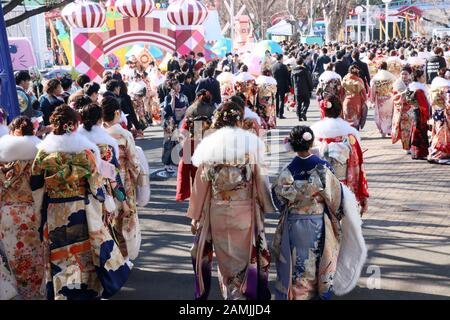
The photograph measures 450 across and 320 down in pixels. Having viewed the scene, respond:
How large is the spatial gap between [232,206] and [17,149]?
1.84m

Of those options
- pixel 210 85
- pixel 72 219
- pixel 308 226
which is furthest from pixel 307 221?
pixel 210 85

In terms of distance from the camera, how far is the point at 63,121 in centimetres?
577

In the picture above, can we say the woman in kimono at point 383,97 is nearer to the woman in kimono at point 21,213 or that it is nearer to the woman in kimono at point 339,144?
the woman in kimono at point 339,144

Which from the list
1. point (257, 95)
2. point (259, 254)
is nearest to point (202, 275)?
point (259, 254)

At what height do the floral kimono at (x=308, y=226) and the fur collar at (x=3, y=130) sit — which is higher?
the fur collar at (x=3, y=130)

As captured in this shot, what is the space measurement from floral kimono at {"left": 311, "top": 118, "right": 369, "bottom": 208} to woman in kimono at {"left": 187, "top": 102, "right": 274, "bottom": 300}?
3.85ft

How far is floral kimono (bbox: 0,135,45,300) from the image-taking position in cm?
604

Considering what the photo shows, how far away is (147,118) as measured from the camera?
18797mm

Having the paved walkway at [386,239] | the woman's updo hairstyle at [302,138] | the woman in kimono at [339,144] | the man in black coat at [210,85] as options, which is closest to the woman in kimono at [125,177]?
the paved walkway at [386,239]

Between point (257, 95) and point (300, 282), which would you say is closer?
→ point (300, 282)

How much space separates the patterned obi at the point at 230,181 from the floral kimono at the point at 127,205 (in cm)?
157

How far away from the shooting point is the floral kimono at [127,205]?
279 inches
